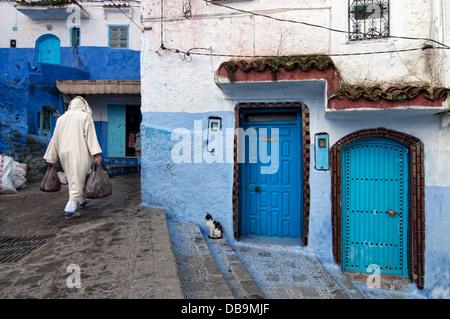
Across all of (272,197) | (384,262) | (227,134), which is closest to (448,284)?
(384,262)

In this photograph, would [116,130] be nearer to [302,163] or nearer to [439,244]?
[302,163]

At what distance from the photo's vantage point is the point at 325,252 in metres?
4.93

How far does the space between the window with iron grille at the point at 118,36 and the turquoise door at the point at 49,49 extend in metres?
2.64

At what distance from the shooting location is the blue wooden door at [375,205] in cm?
486

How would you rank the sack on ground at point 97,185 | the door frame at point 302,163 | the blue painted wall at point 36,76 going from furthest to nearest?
the blue painted wall at point 36,76, the door frame at point 302,163, the sack on ground at point 97,185

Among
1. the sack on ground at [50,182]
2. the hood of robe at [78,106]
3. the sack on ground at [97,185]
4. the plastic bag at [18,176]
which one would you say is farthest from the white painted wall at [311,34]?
the plastic bag at [18,176]

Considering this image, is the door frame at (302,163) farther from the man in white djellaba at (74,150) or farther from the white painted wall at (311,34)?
the man in white djellaba at (74,150)

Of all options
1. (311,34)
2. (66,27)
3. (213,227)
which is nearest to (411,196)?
(311,34)

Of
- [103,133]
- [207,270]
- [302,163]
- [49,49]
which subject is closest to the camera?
[207,270]

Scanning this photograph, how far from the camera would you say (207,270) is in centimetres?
337

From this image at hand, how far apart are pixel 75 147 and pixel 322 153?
422 centimetres

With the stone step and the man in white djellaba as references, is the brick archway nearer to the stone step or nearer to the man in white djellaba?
the stone step

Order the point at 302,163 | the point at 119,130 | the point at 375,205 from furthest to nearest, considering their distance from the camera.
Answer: the point at 119,130
the point at 302,163
the point at 375,205

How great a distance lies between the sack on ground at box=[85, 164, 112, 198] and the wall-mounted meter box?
358cm
